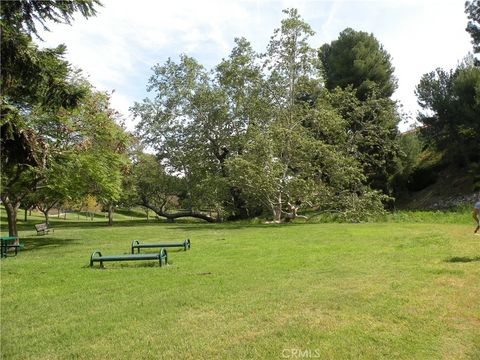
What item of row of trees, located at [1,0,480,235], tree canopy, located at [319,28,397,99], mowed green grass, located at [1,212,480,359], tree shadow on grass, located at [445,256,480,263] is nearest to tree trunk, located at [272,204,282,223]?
row of trees, located at [1,0,480,235]

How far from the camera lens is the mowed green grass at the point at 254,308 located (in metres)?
4.69

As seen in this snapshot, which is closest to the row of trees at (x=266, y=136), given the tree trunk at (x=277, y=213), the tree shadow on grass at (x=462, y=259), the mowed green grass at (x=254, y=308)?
the tree trunk at (x=277, y=213)

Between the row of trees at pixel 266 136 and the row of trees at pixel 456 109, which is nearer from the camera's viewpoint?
the row of trees at pixel 266 136

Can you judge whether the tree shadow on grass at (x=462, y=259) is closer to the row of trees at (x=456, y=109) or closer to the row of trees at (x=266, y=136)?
the row of trees at (x=266, y=136)

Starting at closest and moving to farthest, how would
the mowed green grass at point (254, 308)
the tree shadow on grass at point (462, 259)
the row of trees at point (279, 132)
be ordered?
1. the mowed green grass at point (254, 308)
2. the tree shadow on grass at point (462, 259)
3. the row of trees at point (279, 132)

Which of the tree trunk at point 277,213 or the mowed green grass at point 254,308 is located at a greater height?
the tree trunk at point 277,213

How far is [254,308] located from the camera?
6.06 meters

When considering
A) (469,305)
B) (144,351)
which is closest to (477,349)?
(469,305)

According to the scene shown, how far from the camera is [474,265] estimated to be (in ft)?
28.2

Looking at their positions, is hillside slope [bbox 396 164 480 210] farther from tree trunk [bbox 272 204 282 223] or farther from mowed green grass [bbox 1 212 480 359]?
mowed green grass [bbox 1 212 480 359]

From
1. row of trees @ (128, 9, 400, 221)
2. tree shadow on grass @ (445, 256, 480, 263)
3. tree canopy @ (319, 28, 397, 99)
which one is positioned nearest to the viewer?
tree shadow on grass @ (445, 256, 480, 263)

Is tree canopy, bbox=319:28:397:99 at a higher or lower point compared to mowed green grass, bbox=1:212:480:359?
higher

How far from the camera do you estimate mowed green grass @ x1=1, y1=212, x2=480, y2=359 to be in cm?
469

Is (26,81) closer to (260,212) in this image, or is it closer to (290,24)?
(290,24)
